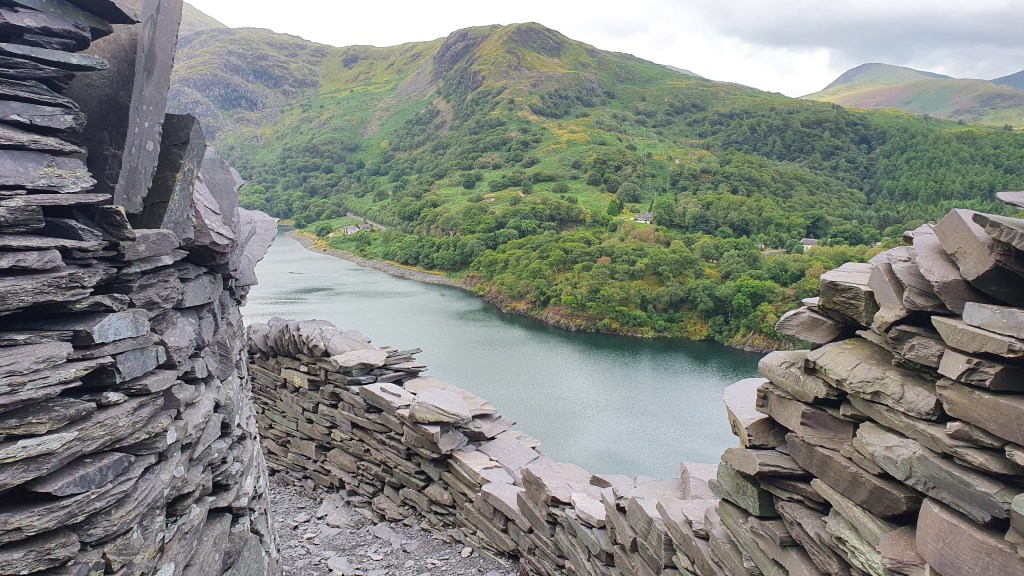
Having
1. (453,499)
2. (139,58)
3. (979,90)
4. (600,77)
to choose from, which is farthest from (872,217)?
(979,90)

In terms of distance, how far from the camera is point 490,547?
35.7ft

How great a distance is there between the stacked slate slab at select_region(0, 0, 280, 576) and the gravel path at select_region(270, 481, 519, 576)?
346 centimetres

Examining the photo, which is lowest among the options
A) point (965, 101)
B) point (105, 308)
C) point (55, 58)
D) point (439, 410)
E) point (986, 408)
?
point (439, 410)

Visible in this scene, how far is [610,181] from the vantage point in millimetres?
79875

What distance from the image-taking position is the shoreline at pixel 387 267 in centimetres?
6161

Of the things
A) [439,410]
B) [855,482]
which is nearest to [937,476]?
[855,482]

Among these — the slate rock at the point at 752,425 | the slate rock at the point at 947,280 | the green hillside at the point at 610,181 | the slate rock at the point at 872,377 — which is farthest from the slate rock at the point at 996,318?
the green hillside at the point at 610,181

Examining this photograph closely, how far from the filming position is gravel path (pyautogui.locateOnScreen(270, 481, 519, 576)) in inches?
406

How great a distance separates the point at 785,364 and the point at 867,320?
873mm

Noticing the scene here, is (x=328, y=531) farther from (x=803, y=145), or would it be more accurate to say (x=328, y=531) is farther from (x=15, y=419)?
(x=803, y=145)

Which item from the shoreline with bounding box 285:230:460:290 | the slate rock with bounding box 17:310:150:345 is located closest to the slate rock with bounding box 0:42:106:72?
the slate rock with bounding box 17:310:150:345

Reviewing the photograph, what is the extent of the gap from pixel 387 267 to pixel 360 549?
57.9 m

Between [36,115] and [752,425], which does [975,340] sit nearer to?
[752,425]

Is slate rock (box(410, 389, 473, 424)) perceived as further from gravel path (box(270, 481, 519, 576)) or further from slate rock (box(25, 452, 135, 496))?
slate rock (box(25, 452, 135, 496))
